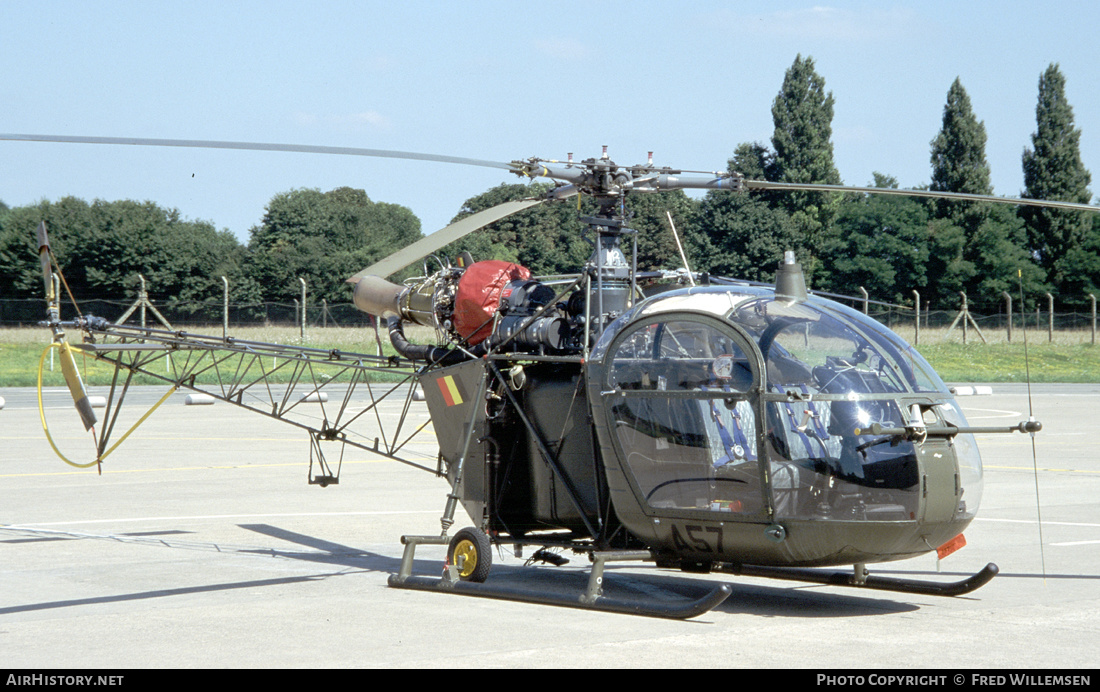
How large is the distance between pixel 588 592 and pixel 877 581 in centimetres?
217

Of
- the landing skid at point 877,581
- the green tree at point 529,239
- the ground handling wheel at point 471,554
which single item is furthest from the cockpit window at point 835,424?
the green tree at point 529,239

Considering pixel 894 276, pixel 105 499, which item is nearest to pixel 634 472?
pixel 105 499

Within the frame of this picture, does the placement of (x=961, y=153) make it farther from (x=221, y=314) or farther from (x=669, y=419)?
(x=669, y=419)

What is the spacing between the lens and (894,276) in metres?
63.2

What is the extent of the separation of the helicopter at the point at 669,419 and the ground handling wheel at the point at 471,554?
0.02 metres

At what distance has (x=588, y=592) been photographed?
7.75 meters

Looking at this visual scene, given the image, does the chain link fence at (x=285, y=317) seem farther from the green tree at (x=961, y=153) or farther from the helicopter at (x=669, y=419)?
the helicopter at (x=669, y=419)

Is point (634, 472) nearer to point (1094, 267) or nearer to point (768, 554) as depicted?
point (768, 554)

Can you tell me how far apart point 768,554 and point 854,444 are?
94 centimetres

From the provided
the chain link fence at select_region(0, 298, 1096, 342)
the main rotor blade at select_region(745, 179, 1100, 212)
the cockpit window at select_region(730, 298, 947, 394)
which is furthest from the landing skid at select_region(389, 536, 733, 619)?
the chain link fence at select_region(0, 298, 1096, 342)

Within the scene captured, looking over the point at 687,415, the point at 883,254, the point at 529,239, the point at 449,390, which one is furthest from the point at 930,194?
the point at 883,254

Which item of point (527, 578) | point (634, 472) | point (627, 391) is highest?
point (627, 391)

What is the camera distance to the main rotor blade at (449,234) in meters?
8.81
